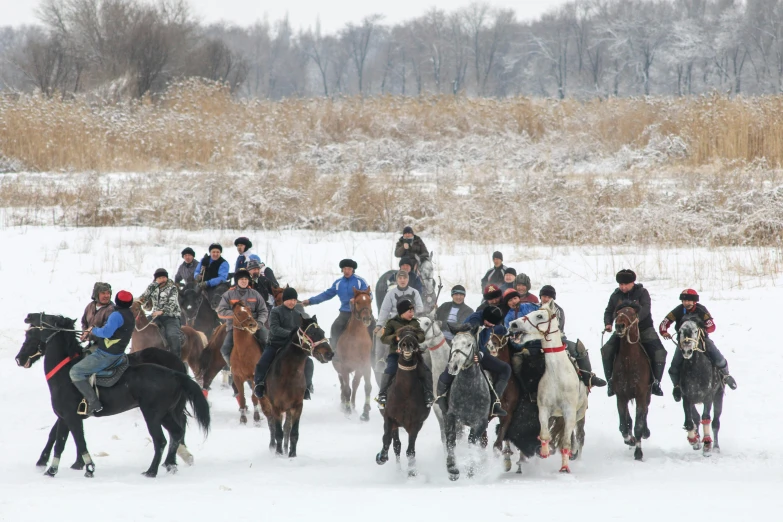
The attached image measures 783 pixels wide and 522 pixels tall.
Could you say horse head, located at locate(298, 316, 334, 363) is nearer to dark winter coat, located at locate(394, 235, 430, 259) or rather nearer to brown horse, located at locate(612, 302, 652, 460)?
brown horse, located at locate(612, 302, 652, 460)

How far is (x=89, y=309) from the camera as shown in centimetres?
1082

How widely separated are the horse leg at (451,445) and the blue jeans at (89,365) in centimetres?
392

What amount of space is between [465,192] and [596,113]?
824 centimetres

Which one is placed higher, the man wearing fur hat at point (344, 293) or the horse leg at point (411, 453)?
the man wearing fur hat at point (344, 293)

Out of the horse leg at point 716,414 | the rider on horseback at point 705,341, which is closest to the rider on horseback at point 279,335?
the rider on horseback at point 705,341

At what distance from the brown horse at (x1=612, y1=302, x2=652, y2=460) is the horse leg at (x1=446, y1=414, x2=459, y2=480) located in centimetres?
239

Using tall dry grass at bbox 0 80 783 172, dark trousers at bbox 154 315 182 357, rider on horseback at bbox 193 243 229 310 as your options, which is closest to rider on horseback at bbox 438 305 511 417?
dark trousers at bbox 154 315 182 357

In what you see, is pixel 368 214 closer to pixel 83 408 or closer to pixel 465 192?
pixel 465 192

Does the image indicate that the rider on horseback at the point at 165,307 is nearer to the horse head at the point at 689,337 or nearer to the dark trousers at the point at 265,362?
the dark trousers at the point at 265,362

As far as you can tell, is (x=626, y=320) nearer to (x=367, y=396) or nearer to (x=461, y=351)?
(x=461, y=351)

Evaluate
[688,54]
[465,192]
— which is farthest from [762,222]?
[688,54]

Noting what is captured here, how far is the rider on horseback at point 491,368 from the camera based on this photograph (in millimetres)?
9602

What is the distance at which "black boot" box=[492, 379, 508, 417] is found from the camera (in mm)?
9578

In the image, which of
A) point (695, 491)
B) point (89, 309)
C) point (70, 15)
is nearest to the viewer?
point (695, 491)
